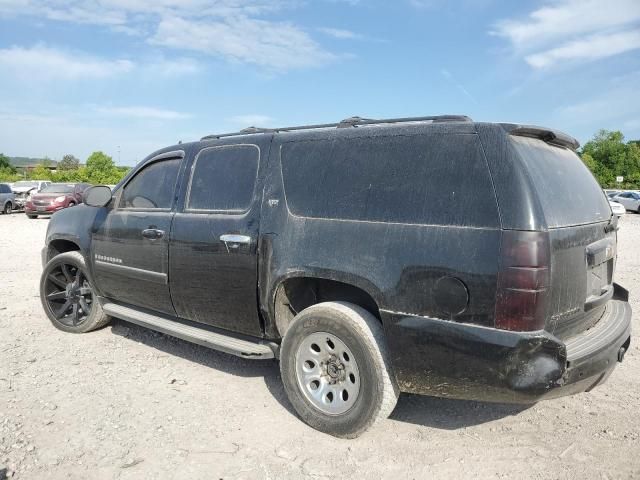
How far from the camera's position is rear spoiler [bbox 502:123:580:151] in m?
2.83

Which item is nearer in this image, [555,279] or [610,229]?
[555,279]

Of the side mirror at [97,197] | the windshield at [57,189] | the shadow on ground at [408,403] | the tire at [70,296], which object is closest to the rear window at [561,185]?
the shadow on ground at [408,403]

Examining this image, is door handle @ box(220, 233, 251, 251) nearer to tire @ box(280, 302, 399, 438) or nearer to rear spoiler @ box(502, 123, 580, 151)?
tire @ box(280, 302, 399, 438)

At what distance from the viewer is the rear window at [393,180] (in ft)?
9.02

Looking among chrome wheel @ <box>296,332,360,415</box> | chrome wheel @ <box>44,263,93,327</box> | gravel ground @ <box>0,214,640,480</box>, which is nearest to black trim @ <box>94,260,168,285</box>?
chrome wheel @ <box>44,263,93,327</box>

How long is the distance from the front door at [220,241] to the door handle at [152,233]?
0.17m

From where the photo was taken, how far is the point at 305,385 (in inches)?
133

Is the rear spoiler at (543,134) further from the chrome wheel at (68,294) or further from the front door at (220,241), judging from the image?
the chrome wheel at (68,294)

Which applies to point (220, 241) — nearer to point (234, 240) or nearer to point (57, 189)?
point (234, 240)

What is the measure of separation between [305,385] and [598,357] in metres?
1.74

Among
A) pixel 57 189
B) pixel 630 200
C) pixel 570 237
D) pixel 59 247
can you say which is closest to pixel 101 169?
pixel 57 189

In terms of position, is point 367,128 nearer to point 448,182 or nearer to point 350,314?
point 448,182

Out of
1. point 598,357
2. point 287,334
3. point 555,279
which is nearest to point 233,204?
point 287,334

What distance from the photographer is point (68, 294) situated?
5.34 m
